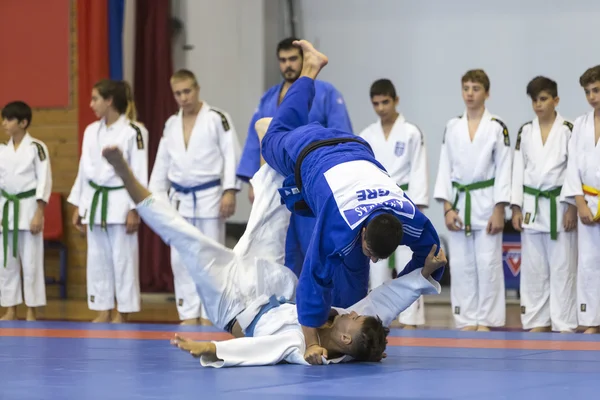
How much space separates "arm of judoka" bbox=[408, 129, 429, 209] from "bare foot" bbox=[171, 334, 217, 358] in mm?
3152

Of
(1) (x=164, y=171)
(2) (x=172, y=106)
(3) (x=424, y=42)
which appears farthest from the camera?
(3) (x=424, y=42)

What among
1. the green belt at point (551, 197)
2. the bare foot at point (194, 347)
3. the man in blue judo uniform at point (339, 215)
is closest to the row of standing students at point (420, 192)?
the green belt at point (551, 197)

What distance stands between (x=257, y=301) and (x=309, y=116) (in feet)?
5.66

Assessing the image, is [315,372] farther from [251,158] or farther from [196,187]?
[196,187]

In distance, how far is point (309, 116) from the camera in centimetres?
539

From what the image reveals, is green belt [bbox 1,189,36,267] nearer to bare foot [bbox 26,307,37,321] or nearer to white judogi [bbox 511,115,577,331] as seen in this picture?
bare foot [bbox 26,307,37,321]

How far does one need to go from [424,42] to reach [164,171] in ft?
11.5

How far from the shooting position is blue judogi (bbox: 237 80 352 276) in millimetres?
4660

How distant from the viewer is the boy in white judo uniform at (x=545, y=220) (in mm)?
5938

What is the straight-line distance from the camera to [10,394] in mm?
2889

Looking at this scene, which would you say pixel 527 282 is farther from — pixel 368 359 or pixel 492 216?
pixel 368 359

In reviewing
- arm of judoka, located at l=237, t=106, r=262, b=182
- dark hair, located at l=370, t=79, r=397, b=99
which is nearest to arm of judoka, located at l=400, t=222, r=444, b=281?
arm of judoka, located at l=237, t=106, r=262, b=182

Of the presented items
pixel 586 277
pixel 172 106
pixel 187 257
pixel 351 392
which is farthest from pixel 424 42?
pixel 351 392

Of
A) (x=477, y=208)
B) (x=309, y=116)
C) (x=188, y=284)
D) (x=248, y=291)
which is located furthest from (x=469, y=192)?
→ (x=248, y=291)
